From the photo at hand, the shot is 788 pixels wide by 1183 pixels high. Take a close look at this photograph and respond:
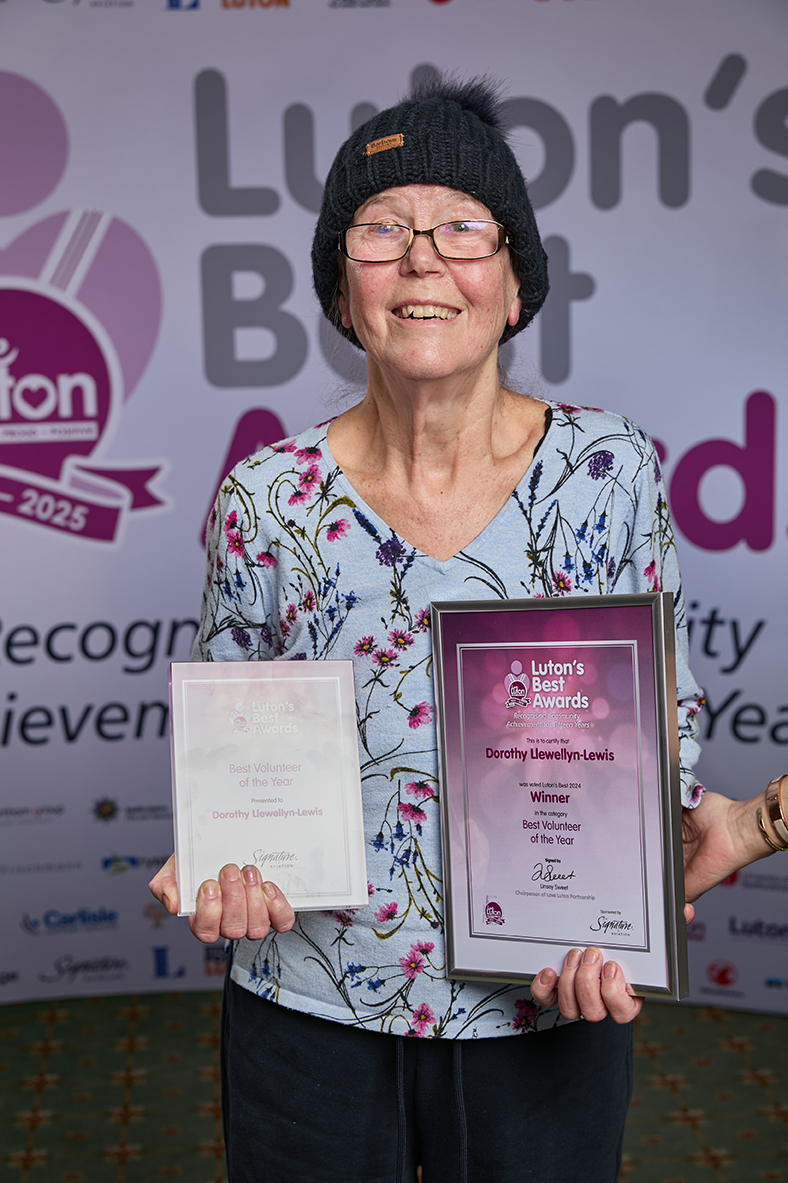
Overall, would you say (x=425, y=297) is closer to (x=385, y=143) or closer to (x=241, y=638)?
(x=385, y=143)

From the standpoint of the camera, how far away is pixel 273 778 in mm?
1033

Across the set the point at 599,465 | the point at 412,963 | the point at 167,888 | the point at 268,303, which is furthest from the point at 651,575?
the point at 268,303

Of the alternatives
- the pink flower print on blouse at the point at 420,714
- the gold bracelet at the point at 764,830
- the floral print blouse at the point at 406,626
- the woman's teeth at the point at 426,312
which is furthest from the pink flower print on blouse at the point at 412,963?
the woman's teeth at the point at 426,312

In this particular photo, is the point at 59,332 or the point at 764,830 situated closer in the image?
the point at 764,830

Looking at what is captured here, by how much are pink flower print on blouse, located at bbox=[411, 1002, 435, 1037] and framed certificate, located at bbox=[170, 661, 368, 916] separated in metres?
0.14

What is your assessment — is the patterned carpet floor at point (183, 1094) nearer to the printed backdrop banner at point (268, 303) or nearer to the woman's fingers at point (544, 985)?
the printed backdrop banner at point (268, 303)

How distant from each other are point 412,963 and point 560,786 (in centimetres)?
26

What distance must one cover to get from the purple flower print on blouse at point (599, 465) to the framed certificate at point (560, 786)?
0.20 metres

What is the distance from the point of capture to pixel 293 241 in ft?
8.70

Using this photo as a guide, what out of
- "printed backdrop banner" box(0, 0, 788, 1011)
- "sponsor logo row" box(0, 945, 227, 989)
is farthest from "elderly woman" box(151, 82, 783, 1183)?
"sponsor logo row" box(0, 945, 227, 989)

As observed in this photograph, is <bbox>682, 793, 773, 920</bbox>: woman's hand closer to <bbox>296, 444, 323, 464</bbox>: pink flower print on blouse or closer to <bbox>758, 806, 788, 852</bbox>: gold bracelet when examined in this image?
<bbox>758, 806, 788, 852</bbox>: gold bracelet

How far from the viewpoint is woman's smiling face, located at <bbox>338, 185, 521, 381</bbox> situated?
3.44ft

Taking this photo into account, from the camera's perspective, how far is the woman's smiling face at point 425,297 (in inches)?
41.3

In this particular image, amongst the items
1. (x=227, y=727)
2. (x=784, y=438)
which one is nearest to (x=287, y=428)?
(x=784, y=438)
